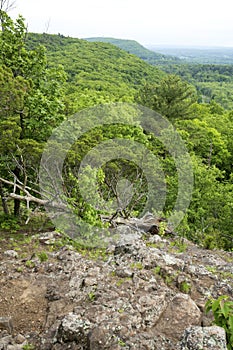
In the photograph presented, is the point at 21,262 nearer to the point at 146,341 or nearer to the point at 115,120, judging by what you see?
the point at 146,341

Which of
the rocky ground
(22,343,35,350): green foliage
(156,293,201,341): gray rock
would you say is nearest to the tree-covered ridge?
the rocky ground

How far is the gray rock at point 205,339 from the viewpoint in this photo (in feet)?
15.2

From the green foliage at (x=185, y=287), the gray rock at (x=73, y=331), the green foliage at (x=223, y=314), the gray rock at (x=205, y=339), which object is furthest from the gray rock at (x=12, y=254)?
the green foliage at (x=223, y=314)

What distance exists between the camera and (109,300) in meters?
6.30

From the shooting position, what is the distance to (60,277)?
7832mm

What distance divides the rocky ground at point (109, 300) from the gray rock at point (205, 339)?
0.04ft

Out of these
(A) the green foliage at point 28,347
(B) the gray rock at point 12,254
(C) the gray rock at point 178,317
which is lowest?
(B) the gray rock at point 12,254

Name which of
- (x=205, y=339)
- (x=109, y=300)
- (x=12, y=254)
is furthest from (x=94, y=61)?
(x=205, y=339)

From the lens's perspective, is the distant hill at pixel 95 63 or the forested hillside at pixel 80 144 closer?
the forested hillside at pixel 80 144

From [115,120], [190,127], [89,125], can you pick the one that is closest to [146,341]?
[89,125]

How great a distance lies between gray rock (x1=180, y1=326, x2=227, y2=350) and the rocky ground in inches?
0.5

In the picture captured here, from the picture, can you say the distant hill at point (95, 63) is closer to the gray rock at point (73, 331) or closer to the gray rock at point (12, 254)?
the gray rock at point (12, 254)

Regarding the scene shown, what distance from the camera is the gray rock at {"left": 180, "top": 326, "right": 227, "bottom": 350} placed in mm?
4641

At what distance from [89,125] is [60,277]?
10.7 metres
